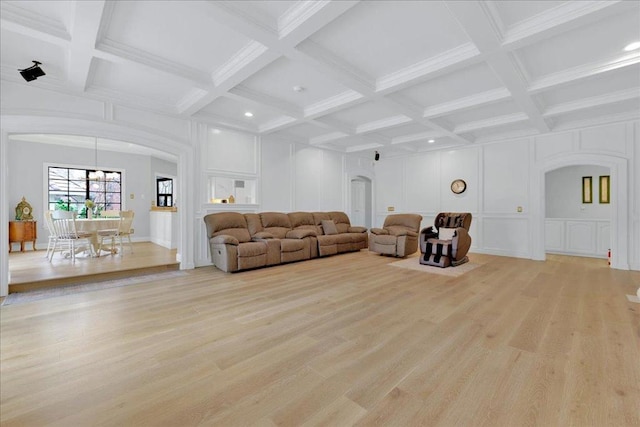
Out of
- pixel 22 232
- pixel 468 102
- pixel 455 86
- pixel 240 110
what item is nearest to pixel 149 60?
pixel 240 110

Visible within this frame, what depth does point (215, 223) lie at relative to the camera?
506cm

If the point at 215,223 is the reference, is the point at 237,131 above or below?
above

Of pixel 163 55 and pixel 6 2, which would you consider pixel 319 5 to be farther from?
pixel 6 2

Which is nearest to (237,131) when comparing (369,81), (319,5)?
(369,81)

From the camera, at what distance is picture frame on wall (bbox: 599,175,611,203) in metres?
6.32

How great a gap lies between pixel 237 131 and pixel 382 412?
5389 mm

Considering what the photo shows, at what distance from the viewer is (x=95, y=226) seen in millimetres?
5520

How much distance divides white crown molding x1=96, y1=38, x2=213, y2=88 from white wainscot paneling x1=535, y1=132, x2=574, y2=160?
6464mm

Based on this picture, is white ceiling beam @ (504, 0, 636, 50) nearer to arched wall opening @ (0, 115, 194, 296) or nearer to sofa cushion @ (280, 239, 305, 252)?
sofa cushion @ (280, 239, 305, 252)

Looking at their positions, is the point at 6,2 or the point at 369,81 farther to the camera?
the point at 369,81

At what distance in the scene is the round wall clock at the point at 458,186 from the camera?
6.92m

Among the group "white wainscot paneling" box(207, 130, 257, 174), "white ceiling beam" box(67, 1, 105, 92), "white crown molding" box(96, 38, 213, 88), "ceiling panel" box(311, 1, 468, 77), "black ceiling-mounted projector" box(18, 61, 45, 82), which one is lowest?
"white wainscot paneling" box(207, 130, 257, 174)

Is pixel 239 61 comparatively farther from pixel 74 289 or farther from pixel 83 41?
pixel 74 289

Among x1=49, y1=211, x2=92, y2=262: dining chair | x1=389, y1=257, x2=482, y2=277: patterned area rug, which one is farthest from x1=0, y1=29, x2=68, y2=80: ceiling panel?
x1=389, y1=257, x2=482, y2=277: patterned area rug
